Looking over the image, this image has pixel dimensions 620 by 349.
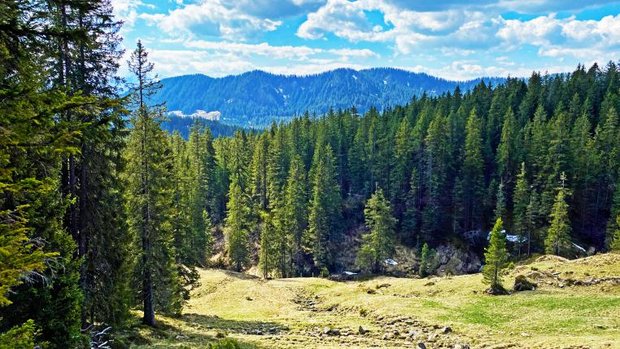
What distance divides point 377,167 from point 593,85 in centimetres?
5927

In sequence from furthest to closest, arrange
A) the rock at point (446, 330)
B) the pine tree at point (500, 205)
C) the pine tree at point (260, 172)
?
1. the pine tree at point (260, 172)
2. the pine tree at point (500, 205)
3. the rock at point (446, 330)

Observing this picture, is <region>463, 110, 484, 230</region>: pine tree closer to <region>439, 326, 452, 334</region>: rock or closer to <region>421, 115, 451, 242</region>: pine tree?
<region>421, 115, 451, 242</region>: pine tree

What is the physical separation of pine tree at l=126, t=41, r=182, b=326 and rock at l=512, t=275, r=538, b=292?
28641 millimetres

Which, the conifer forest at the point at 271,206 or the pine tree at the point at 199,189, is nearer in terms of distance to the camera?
the conifer forest at the point at 271,206

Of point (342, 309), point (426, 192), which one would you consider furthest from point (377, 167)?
point (342, 309)

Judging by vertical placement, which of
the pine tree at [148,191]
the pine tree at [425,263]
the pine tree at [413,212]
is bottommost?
the pine tree at [425,263]

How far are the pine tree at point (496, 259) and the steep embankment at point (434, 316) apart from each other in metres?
1.40

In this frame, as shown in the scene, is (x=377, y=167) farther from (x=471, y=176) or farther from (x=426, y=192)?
(x=471, y=176)

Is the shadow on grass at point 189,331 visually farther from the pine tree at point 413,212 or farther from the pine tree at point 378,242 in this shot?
the pine tree at point 413,212

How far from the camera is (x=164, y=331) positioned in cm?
2816

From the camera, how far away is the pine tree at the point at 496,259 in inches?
1385

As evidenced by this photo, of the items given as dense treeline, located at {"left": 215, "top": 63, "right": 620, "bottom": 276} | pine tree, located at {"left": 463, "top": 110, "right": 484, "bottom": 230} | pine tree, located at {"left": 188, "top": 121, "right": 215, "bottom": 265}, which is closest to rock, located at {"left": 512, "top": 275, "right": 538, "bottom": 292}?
dense treeline, located at {"left": 215, "top": 63, "right": 620, "bottom": 276}

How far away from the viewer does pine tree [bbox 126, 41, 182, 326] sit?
90.5 ft

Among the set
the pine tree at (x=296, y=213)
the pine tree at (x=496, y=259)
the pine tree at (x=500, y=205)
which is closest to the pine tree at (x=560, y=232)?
the pine tree at (x=500, y=205)
